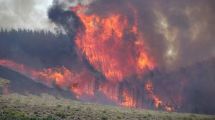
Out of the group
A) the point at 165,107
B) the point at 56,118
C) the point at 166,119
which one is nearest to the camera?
the point at 56,118

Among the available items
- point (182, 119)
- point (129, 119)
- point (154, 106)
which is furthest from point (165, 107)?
point (129, 119)

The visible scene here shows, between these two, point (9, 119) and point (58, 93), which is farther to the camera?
point (58, 93)

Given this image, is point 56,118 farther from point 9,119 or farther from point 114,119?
point 114,119

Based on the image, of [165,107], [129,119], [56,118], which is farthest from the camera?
[165,107]

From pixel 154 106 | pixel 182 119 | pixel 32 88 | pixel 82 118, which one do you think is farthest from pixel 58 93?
pixel 82 118

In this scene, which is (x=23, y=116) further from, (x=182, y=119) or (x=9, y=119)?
(x=182, y=119)

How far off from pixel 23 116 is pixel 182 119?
42.0 meters

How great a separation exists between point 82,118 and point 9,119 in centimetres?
1442

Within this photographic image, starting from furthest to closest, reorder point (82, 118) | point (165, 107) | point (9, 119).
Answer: point (165, 107), point (82, 118), point (9, 119)

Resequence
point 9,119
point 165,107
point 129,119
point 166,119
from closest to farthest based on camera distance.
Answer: point 9,119 < point 129,119 < point 166,119 < point 165,107

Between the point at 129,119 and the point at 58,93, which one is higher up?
the point at 58,93

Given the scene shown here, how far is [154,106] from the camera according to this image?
7613 inches

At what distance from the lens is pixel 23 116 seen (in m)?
58.2

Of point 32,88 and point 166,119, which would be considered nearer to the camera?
point 166,119
